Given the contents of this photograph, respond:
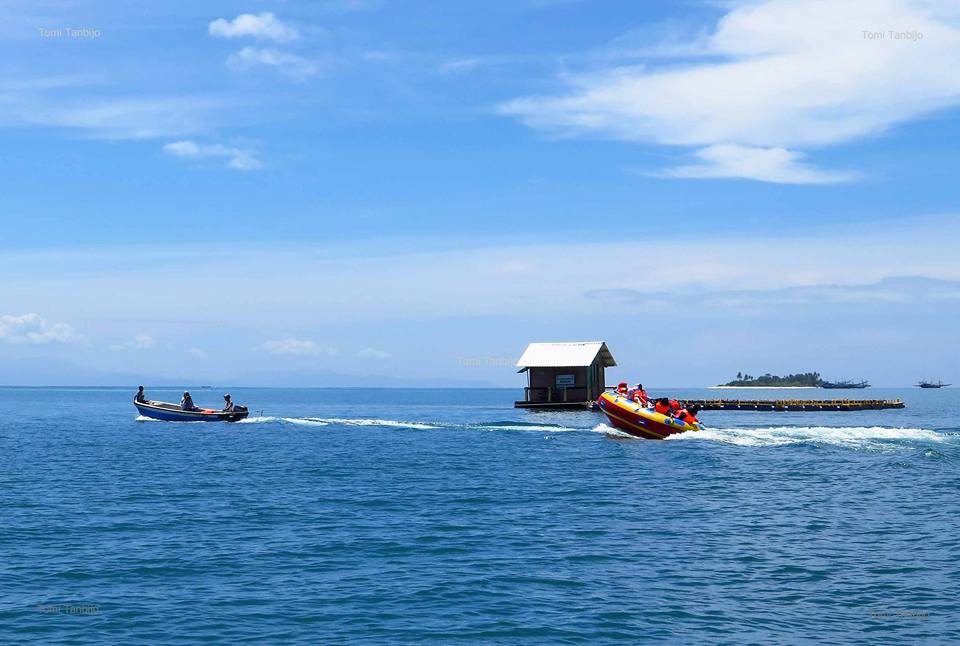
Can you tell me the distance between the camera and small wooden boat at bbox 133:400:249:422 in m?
72.4

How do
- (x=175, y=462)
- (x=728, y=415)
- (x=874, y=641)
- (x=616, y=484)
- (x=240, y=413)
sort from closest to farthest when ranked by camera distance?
(x=874, y=641) < (x=616, y=484) < (x=175, y=462) < (x=240, y=413) < (x=728, y=415)

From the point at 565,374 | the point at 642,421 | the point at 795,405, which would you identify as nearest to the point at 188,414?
the point at 565,374

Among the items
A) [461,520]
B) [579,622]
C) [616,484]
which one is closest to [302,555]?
[461,520]

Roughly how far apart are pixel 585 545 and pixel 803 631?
7580 millimetres

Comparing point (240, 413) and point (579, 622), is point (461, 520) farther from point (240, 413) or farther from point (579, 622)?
point (240, 413)

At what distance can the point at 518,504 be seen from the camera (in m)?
29.2

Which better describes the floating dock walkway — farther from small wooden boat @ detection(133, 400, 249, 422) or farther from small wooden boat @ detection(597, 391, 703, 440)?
small wooden boat @ detection(133, 400, 249, 422)

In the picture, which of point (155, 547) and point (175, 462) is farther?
point (175, 462)

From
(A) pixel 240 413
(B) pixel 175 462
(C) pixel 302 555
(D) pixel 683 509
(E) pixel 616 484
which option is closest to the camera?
(C) pixel 302 555

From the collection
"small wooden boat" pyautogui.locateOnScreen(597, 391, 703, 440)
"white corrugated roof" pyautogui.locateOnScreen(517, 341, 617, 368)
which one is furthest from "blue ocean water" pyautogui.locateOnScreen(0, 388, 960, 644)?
"white corrugated roof" pyautogui.locateOnScreen(517, 341, 617, 368)

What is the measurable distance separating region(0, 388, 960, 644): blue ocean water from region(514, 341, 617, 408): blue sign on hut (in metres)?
41.6

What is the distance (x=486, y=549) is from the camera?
2200 cm

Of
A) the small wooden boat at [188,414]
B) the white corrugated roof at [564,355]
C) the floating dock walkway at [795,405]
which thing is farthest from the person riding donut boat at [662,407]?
the floating dock walkway at [795,405]

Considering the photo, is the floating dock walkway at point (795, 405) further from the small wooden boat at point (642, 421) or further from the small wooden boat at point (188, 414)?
the small wooden boat at point (188, 414)
